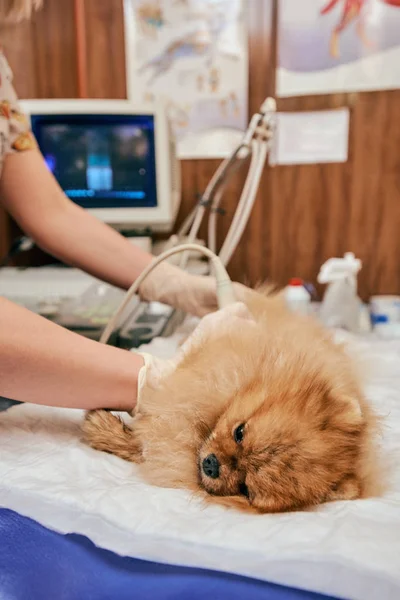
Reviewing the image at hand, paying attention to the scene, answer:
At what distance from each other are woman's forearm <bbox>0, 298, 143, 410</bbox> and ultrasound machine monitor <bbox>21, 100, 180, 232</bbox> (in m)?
0.99

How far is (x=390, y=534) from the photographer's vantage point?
558 mm

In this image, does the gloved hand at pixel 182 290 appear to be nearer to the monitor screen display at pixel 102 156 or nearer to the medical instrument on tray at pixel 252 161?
the medical instrument on tray at pixel 252 161

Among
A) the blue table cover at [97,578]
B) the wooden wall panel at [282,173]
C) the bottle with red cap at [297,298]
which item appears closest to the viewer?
the blue table cover at [97,578]

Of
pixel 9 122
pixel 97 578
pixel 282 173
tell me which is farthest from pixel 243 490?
pixel 282 173

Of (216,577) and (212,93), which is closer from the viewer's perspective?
(216,577)

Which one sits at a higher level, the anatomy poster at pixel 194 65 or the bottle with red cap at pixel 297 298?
the anatomy poster at pixel 194 65

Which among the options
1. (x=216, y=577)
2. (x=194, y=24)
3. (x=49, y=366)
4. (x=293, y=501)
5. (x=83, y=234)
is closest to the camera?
(x=216, y=577)

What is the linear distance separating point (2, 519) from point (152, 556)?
0.19 meters

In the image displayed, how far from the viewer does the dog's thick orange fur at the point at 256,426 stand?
650 mm

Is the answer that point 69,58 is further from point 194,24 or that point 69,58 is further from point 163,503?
point 163,503

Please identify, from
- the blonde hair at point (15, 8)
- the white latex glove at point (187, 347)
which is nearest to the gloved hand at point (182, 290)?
the white latex glove at point (187, 347)

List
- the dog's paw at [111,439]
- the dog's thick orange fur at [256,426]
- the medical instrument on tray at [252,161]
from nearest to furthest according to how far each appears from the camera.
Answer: the dog's thick orange fur at [256,426] < the dog's paw at [111,439] < the medical instrument on tray at [252,161]

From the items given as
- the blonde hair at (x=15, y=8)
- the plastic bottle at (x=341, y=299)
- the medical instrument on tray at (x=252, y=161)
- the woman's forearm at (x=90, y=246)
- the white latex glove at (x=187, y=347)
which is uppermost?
the blonde hair at (x=15, y=8)

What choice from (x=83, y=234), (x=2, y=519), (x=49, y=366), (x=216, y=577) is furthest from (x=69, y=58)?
(x=216, y=577)
